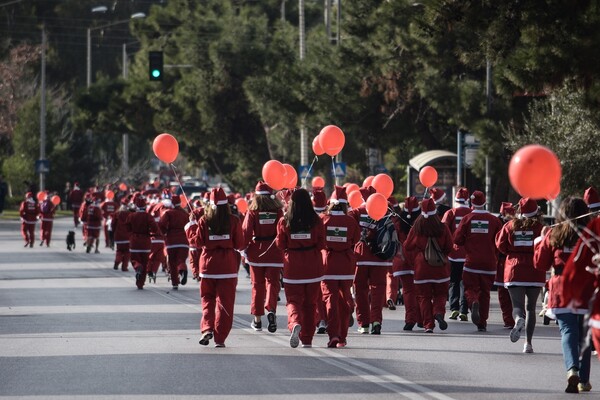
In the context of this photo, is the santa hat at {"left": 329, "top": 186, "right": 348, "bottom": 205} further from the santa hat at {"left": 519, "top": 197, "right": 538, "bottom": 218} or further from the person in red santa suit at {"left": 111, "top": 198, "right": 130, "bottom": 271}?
the person in red santa suit at {"left": 111, "top": 198, "right": 130, "bottom": 271}

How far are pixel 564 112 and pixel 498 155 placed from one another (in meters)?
2.63

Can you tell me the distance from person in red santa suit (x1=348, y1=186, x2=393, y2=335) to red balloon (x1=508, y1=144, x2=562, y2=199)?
769 centimetres

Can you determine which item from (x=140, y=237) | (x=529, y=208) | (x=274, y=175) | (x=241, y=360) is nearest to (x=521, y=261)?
(x=529, y=208)

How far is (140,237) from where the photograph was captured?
86.1 feet

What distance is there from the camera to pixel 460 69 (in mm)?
38469

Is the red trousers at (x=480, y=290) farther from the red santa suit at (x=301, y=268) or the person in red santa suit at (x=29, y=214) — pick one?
the person in red santa suit at (x=29, y=214)

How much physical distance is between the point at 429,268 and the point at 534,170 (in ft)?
26.3

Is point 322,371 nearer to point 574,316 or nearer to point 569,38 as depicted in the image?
point 574,316

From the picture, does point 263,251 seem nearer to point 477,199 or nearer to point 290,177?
point 290,177

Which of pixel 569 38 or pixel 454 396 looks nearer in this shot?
pixel 454 396

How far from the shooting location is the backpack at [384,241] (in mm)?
17734

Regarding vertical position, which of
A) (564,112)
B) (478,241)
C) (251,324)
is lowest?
(251,324)

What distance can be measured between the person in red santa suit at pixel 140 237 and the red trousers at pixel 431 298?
915 cm

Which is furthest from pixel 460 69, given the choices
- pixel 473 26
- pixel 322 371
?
pixel 322 371
